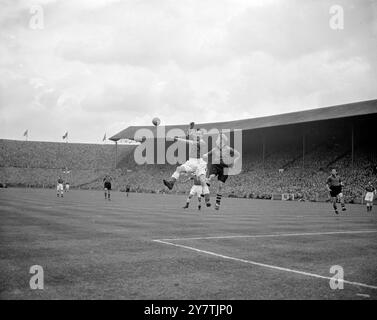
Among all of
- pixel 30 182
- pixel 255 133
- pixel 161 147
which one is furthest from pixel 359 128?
pixel 30 182

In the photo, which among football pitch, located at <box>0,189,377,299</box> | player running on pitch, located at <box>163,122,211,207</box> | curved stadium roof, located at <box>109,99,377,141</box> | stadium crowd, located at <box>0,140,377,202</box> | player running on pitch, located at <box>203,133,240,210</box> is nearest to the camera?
football pitch, located at <box>0,189,377,299</box>

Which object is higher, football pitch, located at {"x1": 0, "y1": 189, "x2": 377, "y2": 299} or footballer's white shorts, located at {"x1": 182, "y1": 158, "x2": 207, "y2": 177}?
footballer's white shorts, located at {"x1": 182, "y1": 158, "x2": 207, "y2": 177}

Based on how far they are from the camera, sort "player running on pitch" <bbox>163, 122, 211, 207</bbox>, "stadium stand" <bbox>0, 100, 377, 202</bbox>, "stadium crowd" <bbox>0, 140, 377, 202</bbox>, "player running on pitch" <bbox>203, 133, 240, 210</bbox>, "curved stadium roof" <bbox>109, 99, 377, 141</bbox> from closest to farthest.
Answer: "player running on pitch" <bbox>163, 122, 211, 207</bbox> → "player running on pitch" <bbox>203, 133, 240, 210</bbox> → "curved stadium roof" <bbox>109, 99, 377, 141</bbox> → "stadium stand" <bbox>0, 100, 377, 202</bbox> → "stadium crowd" <bbox>0, 140, 377, 202</bbox>

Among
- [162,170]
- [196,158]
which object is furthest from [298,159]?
[196,158]

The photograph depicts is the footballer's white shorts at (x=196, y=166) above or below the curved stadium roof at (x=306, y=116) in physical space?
below

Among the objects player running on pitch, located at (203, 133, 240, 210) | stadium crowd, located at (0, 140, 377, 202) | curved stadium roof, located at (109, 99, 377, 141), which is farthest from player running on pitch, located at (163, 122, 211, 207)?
curved stadium roof, located at (109, 99, 377, 141)

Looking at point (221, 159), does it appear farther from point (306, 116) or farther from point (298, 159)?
point (298, 159)

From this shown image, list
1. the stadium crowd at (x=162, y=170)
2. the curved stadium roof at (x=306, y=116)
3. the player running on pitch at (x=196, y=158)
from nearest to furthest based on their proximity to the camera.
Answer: the player running on pitch at (x=196, y=158) → the curved stadium roof at (x=306, y=116) → the stadium crowd at (x=162, y=170)

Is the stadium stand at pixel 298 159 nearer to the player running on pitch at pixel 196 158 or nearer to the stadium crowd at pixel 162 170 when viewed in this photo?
the stadium crowd at pixel 162 170

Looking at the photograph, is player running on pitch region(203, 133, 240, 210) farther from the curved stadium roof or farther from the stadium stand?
the curved stadium roof

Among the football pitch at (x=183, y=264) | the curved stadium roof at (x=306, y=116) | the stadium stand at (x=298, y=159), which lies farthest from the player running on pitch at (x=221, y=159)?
the curved stadium roof at (x=306, y=116)

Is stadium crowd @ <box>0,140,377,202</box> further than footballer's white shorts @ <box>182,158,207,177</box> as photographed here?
Yes

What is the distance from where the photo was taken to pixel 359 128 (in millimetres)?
44969
